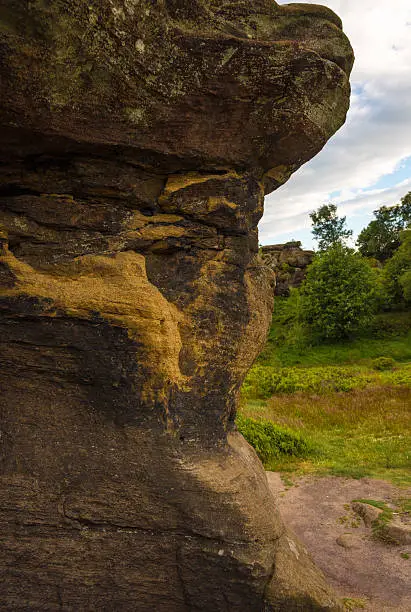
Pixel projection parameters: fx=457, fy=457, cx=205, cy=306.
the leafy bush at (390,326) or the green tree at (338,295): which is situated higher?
the green tree at (338,295)

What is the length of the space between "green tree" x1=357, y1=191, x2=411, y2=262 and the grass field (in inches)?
1520

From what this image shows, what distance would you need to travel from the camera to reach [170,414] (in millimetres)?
6094

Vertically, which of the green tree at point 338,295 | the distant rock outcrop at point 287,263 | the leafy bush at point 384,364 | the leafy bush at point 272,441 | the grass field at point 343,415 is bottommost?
the leafy bush at point 384,364

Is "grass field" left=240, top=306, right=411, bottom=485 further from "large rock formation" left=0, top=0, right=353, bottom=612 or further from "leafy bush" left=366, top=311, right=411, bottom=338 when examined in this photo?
"large rock formation" left=0, top=0, right=353, bottom=612

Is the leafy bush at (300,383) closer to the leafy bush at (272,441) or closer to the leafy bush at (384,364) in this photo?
the leafy bush at (384,364)

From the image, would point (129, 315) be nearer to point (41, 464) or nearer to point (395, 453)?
point (41, 464)

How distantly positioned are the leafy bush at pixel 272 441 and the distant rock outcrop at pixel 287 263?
39108 mm

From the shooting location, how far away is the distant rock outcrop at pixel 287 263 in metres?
54.4

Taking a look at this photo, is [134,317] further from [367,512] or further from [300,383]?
[300,383]

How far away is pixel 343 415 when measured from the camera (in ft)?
61.1

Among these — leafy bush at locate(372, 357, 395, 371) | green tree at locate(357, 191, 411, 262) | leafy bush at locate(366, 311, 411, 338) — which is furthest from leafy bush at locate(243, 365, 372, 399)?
green tree at locate(357, 191, 411, 262)

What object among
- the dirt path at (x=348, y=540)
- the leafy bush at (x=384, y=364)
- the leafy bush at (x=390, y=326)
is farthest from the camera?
the leafy bush at (x=390, y=326)

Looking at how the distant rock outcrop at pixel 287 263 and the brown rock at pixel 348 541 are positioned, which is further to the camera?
the distant rock outcrop at pixel 287 263

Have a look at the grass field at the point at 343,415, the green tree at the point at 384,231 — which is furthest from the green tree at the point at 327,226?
the grass field at the point at 343,415
